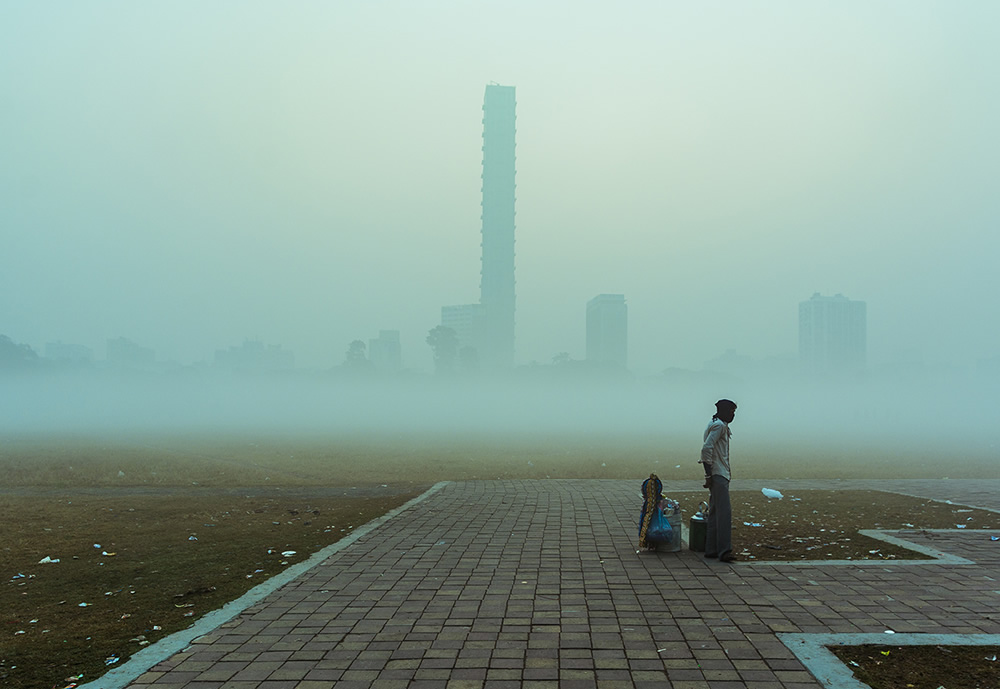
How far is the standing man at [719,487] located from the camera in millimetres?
8016

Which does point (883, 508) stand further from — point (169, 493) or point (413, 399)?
point (413, 399)

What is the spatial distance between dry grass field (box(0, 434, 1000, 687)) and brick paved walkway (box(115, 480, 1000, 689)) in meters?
0.88

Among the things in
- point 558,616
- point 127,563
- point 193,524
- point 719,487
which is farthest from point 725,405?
point 193,524

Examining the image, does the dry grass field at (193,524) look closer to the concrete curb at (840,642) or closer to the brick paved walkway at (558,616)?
the brick paved walkway at (558,616)

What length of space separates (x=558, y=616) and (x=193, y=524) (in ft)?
27.4

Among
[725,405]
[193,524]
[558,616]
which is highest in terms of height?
[725,405]

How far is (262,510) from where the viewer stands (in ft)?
44.3

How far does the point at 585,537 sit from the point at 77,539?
7.73 meters

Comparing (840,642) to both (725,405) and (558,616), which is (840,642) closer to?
(558,616)

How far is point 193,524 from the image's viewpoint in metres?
11.8

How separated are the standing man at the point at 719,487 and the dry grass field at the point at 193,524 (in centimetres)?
64

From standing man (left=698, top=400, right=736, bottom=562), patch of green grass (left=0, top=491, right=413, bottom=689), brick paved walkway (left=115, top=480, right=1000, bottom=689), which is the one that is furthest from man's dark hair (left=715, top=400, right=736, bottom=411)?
patch of green grass (left=0, top=491, right=413, bottom=689)

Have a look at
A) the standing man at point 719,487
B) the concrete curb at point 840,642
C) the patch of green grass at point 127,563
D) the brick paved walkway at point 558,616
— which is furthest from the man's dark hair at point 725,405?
the patch of green grass at point 127,563

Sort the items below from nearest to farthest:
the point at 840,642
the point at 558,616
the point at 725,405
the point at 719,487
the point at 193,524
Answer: the point at 840,642 → the point at 558,616 → the point at 719,487 → the point at 725,405 → the point at 193,524
